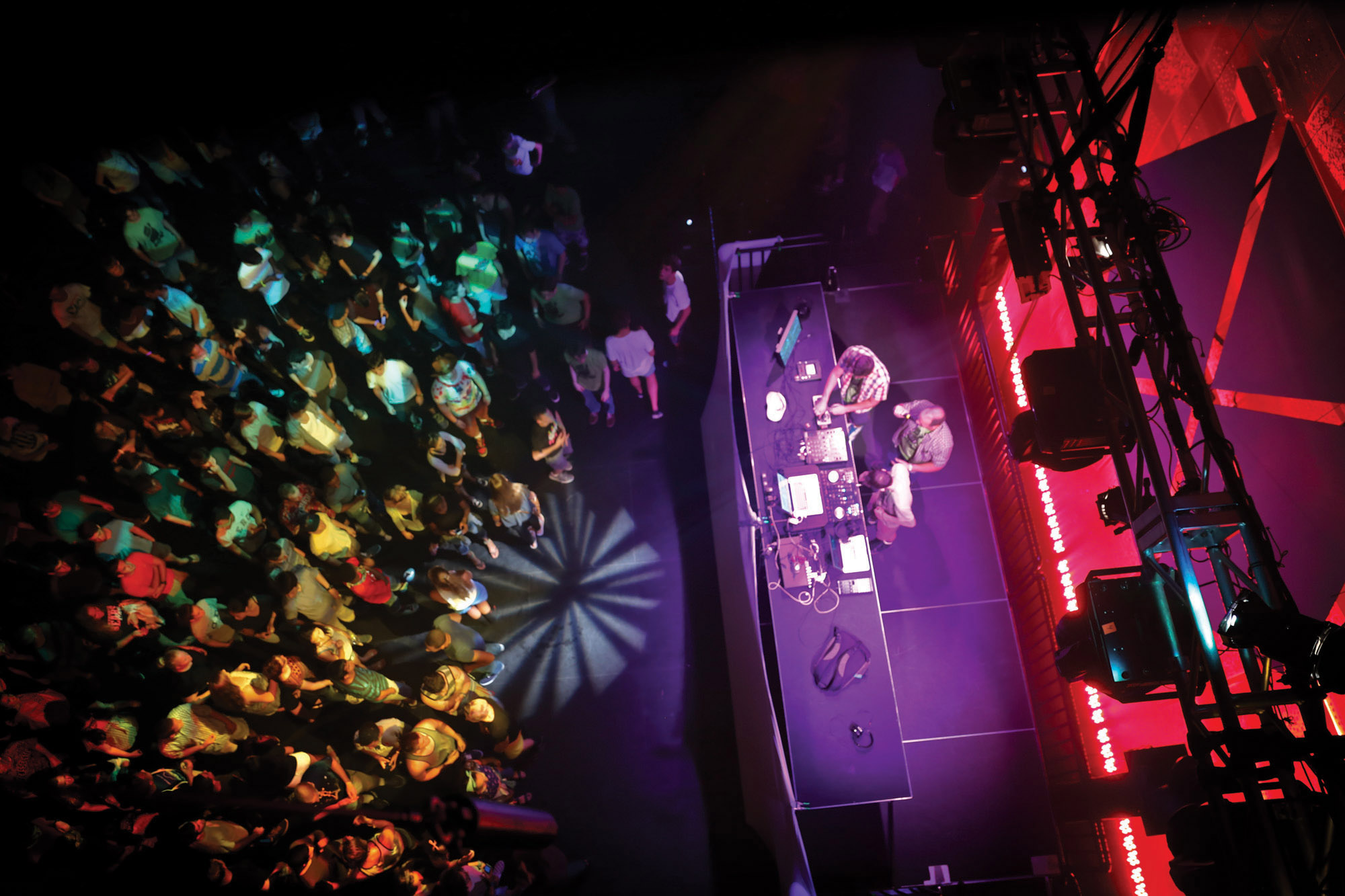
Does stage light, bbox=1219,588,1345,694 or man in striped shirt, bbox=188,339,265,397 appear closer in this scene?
stage light, bbox=1219,588,1345,694

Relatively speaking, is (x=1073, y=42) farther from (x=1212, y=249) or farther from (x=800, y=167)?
(x=800, y=167)

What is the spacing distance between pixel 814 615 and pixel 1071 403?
2.34m

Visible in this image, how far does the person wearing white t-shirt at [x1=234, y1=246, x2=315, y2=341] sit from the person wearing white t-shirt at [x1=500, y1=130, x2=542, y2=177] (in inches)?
86.5

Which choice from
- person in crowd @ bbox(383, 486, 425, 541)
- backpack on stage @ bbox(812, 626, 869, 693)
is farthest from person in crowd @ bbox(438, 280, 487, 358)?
backpack on stage @ bbox(812, 626, 869, 693)

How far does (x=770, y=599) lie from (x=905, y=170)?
4535 millimetres

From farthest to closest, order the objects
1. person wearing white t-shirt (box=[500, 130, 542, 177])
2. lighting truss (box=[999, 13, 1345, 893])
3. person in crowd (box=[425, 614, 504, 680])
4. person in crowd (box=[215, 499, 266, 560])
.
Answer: person wearing white t-shirt (box=[500, 130, 542, 177]), person in crowd (box=[425, 614, 504, 680]), person in crowd (box=[215, 499, 266, 560]), lighting truss (box=[999, 13, 1345, 893])

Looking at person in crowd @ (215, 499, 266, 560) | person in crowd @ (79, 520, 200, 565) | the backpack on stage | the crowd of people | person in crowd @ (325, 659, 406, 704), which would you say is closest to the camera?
the crowd of people

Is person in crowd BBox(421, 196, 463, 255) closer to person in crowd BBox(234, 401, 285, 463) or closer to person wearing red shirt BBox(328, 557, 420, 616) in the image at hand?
person in crowd BBox(234, 401, 285, 463)

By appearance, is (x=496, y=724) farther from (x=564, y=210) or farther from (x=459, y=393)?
(x=564, y=210)

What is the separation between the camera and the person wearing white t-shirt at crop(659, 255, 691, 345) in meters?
5.80

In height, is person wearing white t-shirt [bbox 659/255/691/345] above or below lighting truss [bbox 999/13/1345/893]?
above

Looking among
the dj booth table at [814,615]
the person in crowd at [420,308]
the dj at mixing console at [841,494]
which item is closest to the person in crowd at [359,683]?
the person in crowd at [420,308]

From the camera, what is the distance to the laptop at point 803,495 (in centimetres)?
493

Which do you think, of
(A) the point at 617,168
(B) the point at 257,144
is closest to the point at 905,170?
(A) the point at 617,168
